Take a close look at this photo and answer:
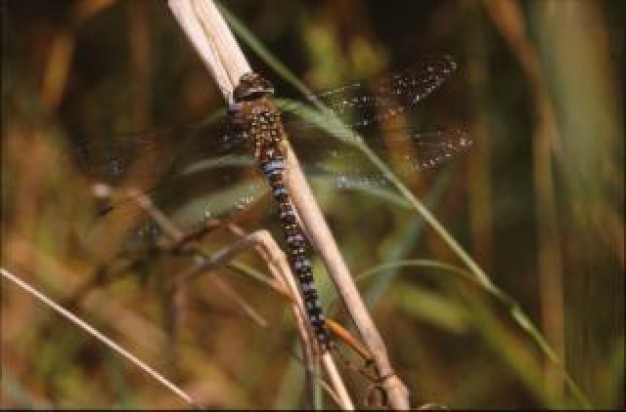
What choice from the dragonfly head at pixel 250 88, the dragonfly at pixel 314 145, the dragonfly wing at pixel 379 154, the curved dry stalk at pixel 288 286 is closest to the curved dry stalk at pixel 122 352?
the curved dry stalk at pixel 288 286

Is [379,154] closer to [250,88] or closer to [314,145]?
[314,145]

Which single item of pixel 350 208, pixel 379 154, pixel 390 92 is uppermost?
pixel 390 92

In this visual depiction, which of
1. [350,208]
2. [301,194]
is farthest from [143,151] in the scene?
[350,208]

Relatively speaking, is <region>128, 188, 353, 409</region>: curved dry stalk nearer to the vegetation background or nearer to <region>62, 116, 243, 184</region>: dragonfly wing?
<region>62, 116, 243, 184</region>: dragonfly wing

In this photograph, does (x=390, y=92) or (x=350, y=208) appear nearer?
(x=390, y=92)

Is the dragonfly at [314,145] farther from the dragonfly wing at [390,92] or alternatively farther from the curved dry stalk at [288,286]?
the curved dry stalk at [288,286]

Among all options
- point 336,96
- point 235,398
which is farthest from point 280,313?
point 336,96

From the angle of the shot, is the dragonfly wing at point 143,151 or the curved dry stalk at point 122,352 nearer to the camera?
the curved dry stalk at point 122,352
